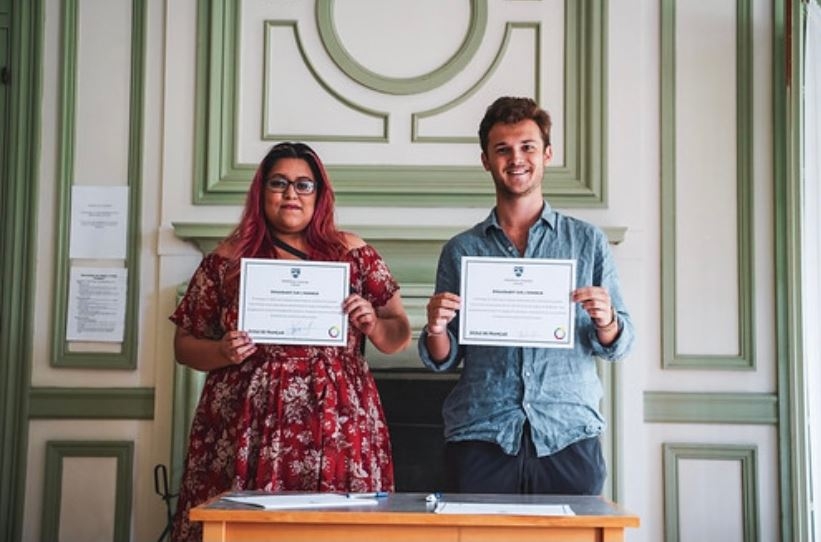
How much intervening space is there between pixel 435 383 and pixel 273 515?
1685 mm

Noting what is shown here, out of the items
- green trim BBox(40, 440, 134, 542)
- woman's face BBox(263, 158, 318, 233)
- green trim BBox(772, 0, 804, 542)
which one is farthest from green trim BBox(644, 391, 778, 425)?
green trim BBox(40, 440, 134, 542)

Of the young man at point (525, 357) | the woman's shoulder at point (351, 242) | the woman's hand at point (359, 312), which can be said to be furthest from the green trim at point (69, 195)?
the young man at point (525, 357)

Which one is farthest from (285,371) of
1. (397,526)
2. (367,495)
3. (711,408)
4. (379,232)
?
(711,408)

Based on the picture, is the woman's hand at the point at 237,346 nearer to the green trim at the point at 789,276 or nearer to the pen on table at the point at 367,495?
the pen on table at the point at 367,495

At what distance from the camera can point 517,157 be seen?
252cm

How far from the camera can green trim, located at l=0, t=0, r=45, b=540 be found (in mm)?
3676

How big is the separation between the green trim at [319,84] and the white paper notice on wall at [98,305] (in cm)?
71

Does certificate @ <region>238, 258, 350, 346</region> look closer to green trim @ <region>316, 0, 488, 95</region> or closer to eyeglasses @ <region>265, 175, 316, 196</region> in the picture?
eyeglasses @ <region>265, 175, 316, 196</region>

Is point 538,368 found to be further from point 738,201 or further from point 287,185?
point 738,201

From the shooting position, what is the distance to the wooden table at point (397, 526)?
6.61 feet

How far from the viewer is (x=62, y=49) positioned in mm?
3746

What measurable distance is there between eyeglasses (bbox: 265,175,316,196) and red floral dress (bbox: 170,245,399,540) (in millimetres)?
198

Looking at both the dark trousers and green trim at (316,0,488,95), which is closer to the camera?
the dark trousers

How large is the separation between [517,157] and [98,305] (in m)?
1.81
